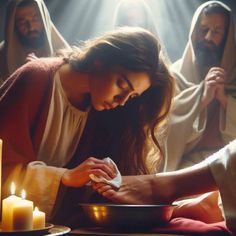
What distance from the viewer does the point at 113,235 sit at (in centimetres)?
189

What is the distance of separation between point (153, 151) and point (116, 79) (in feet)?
1.21

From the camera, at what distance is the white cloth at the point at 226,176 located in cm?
199

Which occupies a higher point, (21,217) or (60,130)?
(60,130)

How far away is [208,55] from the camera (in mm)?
2486

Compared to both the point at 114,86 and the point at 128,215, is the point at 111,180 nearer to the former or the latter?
the point at 128,215

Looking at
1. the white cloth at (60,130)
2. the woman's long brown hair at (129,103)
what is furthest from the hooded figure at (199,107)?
the white cloth at (60,130)

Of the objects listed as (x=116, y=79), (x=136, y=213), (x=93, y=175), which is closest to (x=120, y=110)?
(x=116, y=79)

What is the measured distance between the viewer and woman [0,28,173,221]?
2150 millimetres

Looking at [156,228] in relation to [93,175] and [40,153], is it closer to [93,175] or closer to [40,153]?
[93,175]

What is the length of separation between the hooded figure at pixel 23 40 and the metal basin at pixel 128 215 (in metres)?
0.83

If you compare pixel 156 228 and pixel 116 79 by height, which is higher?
pixel 116 79

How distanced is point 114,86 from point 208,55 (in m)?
0.51

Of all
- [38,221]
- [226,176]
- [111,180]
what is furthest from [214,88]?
[38,221]

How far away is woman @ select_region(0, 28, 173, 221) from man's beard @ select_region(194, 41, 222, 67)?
0.21m
